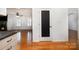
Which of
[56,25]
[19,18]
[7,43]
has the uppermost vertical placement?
[19,18]

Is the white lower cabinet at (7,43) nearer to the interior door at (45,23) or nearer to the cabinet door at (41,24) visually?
the cabinet door at (41,24)

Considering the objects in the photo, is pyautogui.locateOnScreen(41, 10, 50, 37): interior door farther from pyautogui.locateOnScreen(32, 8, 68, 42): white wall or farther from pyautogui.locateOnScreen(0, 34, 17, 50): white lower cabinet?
pyautogui.locateOnScreen(0, 34, 17, 50): white lower cabinet

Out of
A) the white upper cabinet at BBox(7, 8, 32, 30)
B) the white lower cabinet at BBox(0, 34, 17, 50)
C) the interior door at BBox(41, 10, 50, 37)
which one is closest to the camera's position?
the white lower cabinet at BBox(0, 34, 17, 50)

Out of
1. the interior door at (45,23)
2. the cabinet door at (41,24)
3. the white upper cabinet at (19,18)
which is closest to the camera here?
A: the cabinet door at (41,24)

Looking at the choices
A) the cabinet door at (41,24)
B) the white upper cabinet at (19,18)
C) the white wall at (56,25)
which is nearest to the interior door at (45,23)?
the cabinet door at (41,24)

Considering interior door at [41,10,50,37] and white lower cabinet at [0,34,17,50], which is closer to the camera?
white lower cabinet at [0,34,17,50]

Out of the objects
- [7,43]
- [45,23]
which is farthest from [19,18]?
[7,43]

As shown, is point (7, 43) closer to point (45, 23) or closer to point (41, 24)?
point (41, 24)

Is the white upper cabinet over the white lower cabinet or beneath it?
over

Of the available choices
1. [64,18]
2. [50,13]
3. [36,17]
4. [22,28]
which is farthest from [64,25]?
[22,28]

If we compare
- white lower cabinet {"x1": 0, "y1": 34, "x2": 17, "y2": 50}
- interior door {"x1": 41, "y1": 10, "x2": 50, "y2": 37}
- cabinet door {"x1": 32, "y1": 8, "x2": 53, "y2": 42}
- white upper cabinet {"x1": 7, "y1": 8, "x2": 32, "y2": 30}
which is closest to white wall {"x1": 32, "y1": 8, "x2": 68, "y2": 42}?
cabinet door {"x1": 32, "y1": 8, "x2": 53, "y2": 42}

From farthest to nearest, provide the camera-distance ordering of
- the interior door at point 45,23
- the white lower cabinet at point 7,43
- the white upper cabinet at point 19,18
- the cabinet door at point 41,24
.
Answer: the white upper cabinet at point 19,18
the interior door at point 45,23
the cabinet door at point 41,24
the white lower cabinet at point 7,43

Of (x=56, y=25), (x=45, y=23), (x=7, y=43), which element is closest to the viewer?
(x=7, y=43)

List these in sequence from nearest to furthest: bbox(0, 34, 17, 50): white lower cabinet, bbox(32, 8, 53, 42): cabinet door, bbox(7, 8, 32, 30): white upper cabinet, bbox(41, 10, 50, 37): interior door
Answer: bbox(0, 34, 17, 50): white lower cabinet, bbox(32, 8, 53, 42): cabinet door, bbox(41, 10, 50, 37): interior door, bbox(7, 8, 32, 30): white upper cabinet
